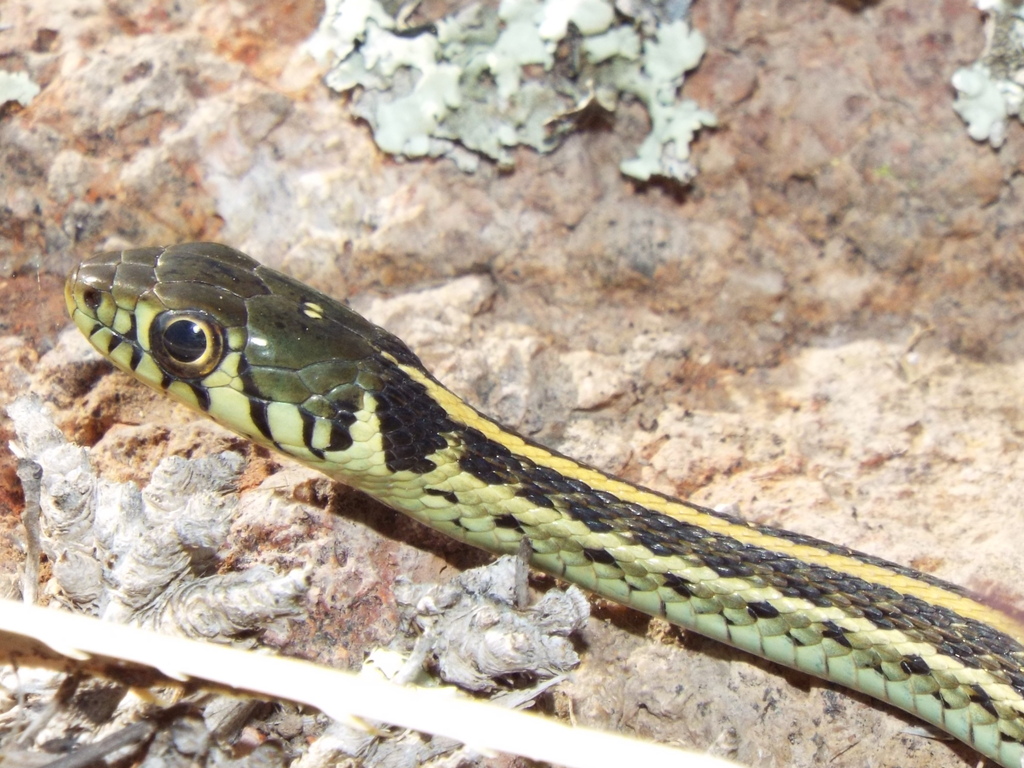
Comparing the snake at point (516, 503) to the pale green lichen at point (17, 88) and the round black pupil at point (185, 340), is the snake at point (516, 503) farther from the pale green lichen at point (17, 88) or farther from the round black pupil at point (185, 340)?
the pale green lichen at point (17, 88)

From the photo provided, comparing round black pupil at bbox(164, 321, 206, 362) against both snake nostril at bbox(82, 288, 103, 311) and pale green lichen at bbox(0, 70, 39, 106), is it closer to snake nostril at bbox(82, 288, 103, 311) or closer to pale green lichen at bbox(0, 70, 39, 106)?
snake nostril at bbox(82, 288, 103, 311)

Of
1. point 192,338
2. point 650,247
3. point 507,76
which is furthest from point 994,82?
point 192,338

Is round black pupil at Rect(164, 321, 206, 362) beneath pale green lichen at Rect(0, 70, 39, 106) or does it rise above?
beneath

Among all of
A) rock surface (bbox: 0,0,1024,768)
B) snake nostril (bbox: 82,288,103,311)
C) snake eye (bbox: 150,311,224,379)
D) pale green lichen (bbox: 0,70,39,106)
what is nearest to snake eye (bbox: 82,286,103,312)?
snake nostril (bbox: 82,288,103,311)

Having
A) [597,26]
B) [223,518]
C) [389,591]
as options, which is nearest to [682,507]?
[389,591]

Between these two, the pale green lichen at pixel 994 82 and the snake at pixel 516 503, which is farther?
the pale green lichen at pixel 994 82

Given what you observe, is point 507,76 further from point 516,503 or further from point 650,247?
point 516,503

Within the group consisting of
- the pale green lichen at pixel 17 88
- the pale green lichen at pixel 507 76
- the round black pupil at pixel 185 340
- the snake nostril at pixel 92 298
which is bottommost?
the round black pupil at pixel 185 340

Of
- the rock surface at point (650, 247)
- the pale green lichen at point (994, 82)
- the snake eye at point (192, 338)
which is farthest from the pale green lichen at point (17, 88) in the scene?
the pale green lichen at point (994, 82)

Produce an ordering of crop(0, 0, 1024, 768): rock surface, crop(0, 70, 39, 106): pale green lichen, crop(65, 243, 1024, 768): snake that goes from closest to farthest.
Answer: crop(65, 243, 1024, 768): snake, crop(0, 0, 1024, 768): rock surface, crop(0, 70, 39, 106): pale green lichen
